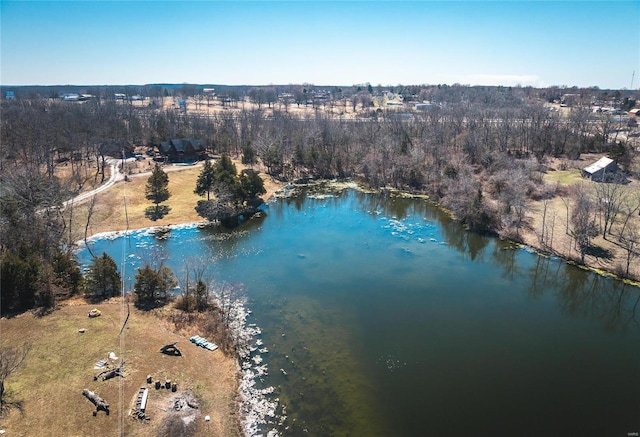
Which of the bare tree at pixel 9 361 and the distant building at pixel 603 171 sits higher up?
the distant building at pixel 603 171

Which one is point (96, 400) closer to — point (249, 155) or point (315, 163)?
point (249, 155)

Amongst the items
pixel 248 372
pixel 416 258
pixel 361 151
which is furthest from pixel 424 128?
pixel 248 372

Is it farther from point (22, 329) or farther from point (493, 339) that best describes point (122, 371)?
point (493, 339)

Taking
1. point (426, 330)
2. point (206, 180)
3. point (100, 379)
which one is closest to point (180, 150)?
point (206, 180)

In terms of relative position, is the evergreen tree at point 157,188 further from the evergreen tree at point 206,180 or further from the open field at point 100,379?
the open field at point 100,379

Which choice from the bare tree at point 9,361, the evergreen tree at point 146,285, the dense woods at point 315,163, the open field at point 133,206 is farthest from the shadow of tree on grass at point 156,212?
the bare tree at point 9,361
